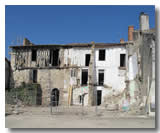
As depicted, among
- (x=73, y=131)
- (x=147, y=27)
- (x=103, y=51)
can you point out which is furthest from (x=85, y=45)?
(x=73, y=131)

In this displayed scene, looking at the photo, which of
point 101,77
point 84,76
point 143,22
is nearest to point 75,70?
point 84,76

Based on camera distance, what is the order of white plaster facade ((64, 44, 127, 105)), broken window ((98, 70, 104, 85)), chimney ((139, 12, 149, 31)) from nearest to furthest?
chimney ((139, 12, 149, 31))
white plaster facade ((64, 44, 127, 105))
broken window ((98, 70, 104, 85))

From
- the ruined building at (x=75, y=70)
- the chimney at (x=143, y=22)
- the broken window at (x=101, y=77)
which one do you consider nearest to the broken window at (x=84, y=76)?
the ruined building at (x=75, y=70)

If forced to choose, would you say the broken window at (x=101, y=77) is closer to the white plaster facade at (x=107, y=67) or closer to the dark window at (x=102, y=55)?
the white plaster facade at (x=107, y=67)

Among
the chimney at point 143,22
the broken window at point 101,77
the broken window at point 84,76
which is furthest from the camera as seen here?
the broken window at point 84,76

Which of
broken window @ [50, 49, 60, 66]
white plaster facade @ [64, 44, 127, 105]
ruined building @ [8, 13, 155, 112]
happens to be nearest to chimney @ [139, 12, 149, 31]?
ruined building @ [8, 13, 155, 112]

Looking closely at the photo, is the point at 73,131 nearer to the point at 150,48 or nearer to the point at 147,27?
the point at 150,48

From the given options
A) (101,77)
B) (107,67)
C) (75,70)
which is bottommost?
(101,77)

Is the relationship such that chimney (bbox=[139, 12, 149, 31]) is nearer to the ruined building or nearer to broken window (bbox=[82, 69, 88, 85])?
the ruined building

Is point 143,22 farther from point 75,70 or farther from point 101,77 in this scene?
point 75,70

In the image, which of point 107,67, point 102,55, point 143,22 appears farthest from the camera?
point 102,55

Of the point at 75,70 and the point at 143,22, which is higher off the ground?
the point at 143,22

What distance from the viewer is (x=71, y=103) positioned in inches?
646

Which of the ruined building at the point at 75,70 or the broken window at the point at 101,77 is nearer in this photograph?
the ruined building at the point at 75,70
